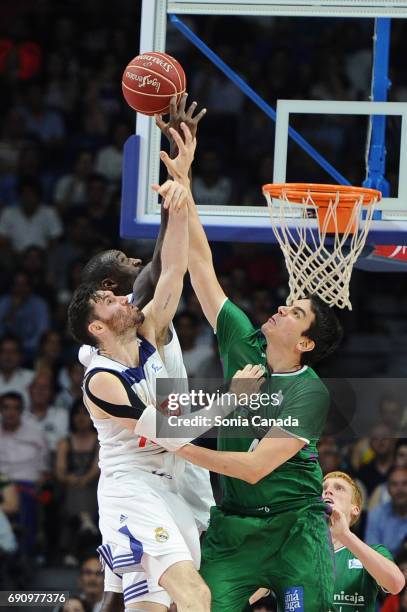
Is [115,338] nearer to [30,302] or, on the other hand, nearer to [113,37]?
[30,302]

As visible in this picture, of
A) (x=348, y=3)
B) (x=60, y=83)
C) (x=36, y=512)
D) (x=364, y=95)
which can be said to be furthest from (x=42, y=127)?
(x=348, y=3)

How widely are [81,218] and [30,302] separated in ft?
3.29

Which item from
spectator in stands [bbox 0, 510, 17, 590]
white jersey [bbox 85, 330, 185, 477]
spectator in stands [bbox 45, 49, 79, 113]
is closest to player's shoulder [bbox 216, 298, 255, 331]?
white jersey [bbox 85, 330, 185, 477]

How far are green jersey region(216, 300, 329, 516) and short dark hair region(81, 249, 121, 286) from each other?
0.94 m

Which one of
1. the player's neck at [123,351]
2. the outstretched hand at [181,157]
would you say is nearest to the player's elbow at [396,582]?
the player's neck at [123,351]

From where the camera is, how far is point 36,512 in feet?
28.6

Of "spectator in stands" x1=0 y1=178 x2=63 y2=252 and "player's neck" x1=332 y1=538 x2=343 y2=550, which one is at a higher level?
"spectator in stands" x1=0 y1=178 x2=63 y2=252

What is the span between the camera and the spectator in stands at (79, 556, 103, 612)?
25.1 feet

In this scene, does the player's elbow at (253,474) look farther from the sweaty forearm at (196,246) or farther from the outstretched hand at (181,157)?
the outstretched hand at (181,157)

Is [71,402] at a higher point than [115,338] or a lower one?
lower

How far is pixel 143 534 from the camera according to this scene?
489cm

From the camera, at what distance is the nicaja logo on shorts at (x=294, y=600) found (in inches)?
195

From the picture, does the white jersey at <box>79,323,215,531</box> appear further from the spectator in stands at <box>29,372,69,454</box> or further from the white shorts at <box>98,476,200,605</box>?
the spectator in stands at <box>29,372,69,454</box>

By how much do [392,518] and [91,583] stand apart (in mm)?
2028
